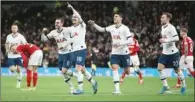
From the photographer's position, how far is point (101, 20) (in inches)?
1494

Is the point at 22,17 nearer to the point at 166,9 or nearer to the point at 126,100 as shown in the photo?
the point at 166,9

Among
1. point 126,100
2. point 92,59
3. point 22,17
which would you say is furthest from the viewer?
point 22,17

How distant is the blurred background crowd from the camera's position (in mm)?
34344

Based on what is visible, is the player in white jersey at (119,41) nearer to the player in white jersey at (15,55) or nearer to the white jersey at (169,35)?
the white jersey at (169,35)

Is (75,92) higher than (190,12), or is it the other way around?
(190,12)

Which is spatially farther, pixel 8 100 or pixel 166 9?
pixel 166 9

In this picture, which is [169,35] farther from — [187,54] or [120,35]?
[187,54]

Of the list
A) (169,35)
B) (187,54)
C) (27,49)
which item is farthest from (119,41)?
(187,54)

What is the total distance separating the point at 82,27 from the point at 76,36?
347 mm

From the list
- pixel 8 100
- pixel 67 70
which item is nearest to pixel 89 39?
pixel 67 70

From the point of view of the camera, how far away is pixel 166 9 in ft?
118

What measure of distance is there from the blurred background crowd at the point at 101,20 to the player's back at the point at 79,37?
13.5 metres

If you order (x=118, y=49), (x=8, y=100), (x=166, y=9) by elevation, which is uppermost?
(x=166, y=9)

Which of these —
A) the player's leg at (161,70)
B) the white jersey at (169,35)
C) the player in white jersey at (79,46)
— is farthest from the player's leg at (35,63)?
the white jersey at (169,35)
